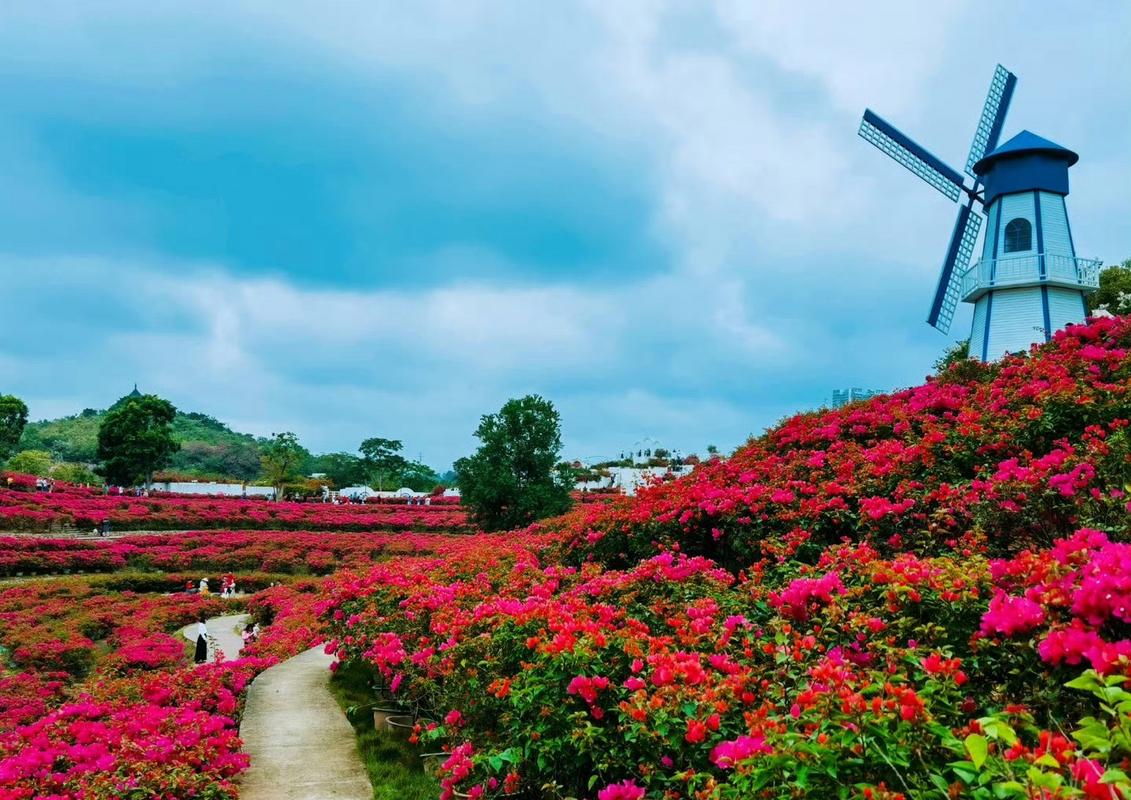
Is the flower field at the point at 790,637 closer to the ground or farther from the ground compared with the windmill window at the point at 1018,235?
closer to the ground

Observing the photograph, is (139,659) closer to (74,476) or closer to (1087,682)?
(1087,682)

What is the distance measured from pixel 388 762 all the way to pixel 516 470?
593 inches

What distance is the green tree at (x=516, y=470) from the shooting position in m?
20.0

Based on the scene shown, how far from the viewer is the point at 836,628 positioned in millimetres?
3477

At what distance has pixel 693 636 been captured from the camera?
380 cm

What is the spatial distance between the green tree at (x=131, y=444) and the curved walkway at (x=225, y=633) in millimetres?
34550

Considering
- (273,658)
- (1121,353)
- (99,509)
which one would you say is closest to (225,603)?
(273,658)

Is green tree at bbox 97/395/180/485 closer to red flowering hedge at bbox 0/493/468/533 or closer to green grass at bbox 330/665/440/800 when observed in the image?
red flowering hedge at bbox 0/493/468/533

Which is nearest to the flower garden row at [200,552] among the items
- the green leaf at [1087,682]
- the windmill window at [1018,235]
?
the windmill window at [1018,235]

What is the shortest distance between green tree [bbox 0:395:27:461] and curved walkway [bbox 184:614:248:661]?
3858cm

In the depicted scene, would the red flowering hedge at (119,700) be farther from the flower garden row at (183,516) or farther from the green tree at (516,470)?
the flower garden row at (183,516)

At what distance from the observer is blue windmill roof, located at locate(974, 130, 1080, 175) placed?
18.7 meters

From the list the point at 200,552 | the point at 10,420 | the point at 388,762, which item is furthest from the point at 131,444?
the point at 388,762

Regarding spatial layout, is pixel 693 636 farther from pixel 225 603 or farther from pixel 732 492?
pixel 225 603
